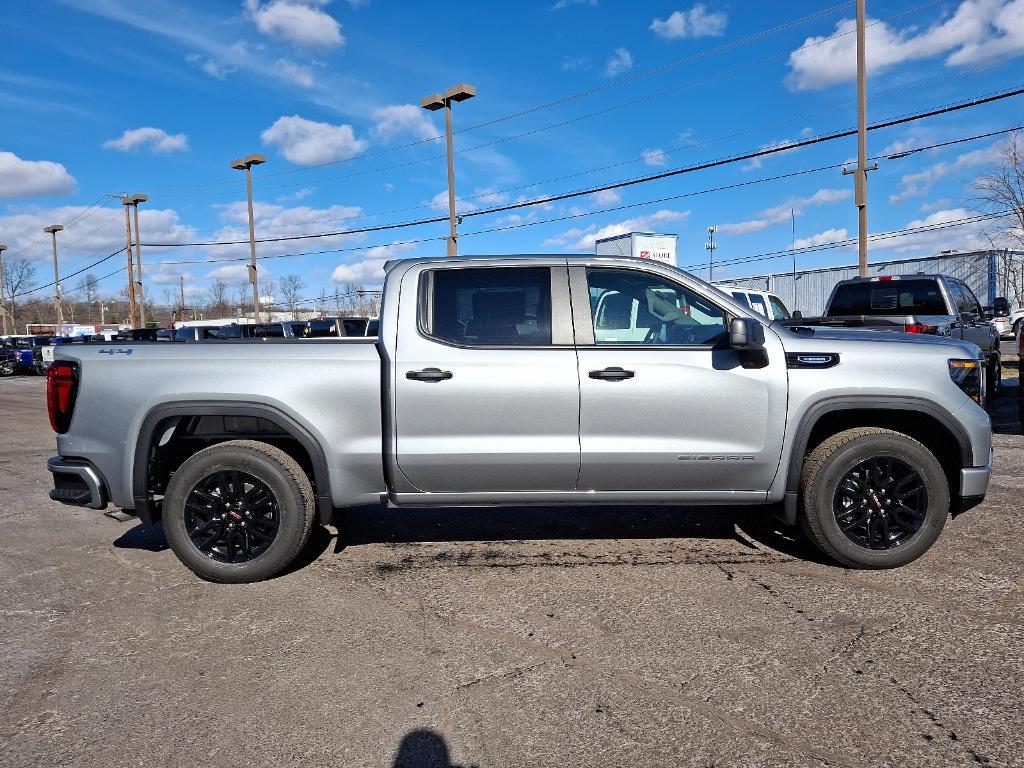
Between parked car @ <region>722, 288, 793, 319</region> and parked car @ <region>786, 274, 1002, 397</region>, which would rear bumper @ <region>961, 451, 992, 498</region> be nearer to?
parked car @ <region>786, 274, 1002, 397</region>

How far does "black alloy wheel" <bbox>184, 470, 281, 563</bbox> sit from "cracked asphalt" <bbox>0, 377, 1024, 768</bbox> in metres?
0.26

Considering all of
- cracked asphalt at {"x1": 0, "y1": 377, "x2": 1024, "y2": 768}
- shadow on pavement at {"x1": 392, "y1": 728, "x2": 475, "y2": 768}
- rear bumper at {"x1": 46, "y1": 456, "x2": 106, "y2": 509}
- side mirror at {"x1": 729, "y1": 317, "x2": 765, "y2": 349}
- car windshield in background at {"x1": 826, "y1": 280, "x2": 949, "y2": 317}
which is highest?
car windshield in background at {"x1": 826, "y1": 280, "x2": 949, "y2": 317}

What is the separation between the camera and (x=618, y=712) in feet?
9.78

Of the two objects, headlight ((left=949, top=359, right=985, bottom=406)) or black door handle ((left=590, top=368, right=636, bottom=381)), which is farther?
headlight ((left=949, top=359, right=985, bottom=406))

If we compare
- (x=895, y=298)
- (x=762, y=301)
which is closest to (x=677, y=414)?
(x=895, y=298)

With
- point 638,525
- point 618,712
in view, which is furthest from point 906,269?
point 618,712

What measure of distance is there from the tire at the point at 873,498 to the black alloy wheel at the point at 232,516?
10.6ft

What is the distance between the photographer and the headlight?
4.45 metres

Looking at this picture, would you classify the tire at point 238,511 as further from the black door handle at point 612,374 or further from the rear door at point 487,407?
the black door handle at point 612,374

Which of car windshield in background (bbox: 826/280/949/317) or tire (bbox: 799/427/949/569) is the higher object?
car windshield in background (bbox: 826/280/949/317)

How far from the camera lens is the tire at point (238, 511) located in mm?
4426

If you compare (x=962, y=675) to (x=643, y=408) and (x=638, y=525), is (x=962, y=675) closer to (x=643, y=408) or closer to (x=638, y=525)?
(x=643, y=408)

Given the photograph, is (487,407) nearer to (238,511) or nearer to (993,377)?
(238,511)

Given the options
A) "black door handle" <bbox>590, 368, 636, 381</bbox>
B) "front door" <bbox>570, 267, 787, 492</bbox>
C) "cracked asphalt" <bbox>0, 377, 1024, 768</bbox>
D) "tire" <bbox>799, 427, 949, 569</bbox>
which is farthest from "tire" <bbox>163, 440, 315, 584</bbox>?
"tire" <bbox>799, 427, 949, 569</bbox>
